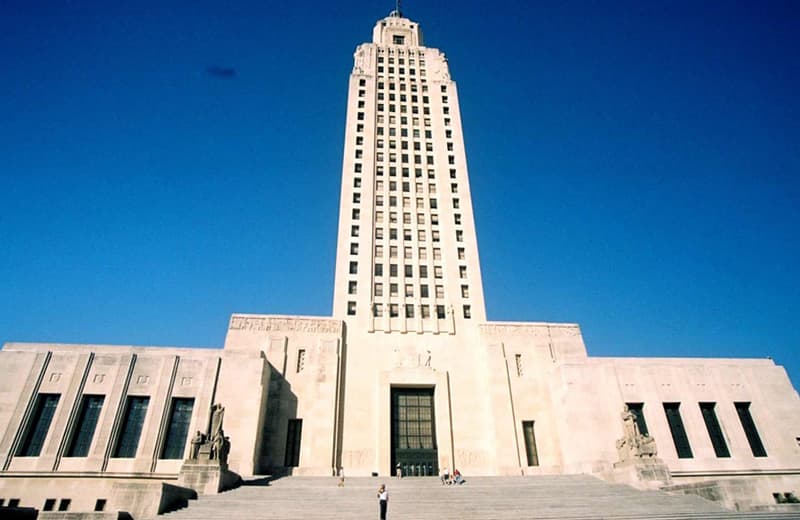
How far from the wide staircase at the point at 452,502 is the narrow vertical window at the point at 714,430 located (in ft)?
41.9

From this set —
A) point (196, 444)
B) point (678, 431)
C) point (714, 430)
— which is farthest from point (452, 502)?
point (714, 430)

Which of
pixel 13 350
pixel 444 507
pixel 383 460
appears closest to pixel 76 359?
pixel 13 350

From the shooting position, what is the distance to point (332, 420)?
30.0m

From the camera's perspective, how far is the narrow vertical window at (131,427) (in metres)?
26.7

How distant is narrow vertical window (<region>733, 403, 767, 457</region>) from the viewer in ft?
103

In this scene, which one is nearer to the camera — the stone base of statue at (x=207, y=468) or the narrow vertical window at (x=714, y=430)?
the stone base of statue at (x=207, y=468)

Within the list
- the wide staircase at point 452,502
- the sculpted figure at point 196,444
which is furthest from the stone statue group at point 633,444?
the sculpted figure at point 196,444

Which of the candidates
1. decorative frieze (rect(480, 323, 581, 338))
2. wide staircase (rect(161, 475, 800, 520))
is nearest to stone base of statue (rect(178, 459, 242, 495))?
wide staircase (rect(161, 475, 800, 520))

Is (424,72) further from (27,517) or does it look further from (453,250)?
(27,517)

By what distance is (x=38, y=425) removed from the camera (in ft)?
88.1

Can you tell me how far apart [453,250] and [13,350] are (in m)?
32.1

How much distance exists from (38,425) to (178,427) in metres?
7.99

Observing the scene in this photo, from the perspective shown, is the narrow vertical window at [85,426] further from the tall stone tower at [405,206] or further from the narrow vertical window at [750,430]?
the narrow vertical window at [750,430]

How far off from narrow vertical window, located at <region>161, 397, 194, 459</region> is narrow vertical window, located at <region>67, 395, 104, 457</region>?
427 centimetres
